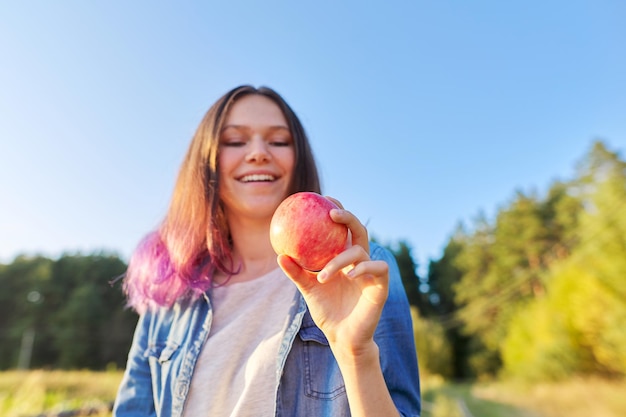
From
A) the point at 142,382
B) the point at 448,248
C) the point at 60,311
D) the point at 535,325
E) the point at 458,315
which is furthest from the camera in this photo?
the point at 448,248

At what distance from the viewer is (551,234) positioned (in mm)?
37188

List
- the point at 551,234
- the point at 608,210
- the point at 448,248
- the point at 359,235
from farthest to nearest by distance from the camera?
the point at 448,248 → the point at 551,234 → the point at 608,210 → the point at 359,235

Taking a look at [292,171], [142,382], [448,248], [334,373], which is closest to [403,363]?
[334,373]

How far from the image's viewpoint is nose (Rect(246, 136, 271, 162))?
1.65 m

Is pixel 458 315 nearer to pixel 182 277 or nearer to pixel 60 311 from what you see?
pixel 60 311

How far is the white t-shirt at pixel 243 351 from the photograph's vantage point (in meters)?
1.40

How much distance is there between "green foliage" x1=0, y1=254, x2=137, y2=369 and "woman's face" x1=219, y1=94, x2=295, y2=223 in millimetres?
32575

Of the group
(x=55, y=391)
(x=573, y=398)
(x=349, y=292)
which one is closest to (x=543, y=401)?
(x=573, y=398)

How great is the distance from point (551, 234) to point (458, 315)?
1055 centimetres

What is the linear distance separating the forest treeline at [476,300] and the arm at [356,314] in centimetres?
1643

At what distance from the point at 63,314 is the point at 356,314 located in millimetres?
37161

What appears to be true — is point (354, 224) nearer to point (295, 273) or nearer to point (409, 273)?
point (295, 273)

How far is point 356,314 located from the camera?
112 cm

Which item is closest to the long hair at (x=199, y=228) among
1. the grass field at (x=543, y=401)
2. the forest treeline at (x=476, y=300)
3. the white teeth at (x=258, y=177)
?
the white teeth at (x=258, y=177)
